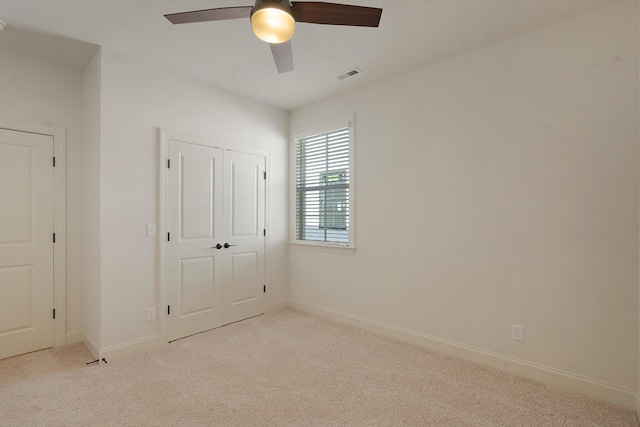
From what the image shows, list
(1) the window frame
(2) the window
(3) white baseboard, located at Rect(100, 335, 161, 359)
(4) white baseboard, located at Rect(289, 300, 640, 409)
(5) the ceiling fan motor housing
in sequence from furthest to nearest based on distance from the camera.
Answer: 1. (2) the window
2. (1) the window frame
3. (3) white baseboard, located at Rect(100, 335, 161, 359)
4. (4) white baseboard, located at Rect(289, 300, 640, 409)
5. (5) the ceiling fan motor housing

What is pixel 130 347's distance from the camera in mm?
2922

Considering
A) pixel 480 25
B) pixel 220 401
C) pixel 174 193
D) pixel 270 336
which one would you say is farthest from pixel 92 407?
pixel 480 25

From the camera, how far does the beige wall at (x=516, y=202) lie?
2191 mm

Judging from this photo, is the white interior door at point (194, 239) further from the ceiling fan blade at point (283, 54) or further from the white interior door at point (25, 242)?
the ceiling fan blade at point (283, 54)

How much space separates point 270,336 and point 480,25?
11.2 feet

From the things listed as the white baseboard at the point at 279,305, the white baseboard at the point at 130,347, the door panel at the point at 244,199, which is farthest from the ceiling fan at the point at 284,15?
the white baseboard at the point at 279,305

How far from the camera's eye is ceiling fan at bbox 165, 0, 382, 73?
1567mm

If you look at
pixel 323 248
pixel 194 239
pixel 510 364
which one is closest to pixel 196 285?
pixel 194 239

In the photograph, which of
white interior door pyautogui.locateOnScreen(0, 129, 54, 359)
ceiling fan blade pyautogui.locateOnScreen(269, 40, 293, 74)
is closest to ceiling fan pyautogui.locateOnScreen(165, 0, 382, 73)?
ceiling fan blade pyautogui.locateOnScreen(269, 40, 293, 74)

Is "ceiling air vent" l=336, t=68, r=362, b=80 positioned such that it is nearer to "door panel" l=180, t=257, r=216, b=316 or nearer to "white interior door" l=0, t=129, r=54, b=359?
"door panel" l=180, t=257, r=216, b=316

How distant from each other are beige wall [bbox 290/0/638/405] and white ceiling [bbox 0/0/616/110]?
256mm

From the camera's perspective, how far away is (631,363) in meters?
2.13

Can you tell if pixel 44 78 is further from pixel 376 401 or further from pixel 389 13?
pixel 376 401

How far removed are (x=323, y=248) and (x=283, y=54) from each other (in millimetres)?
2477
